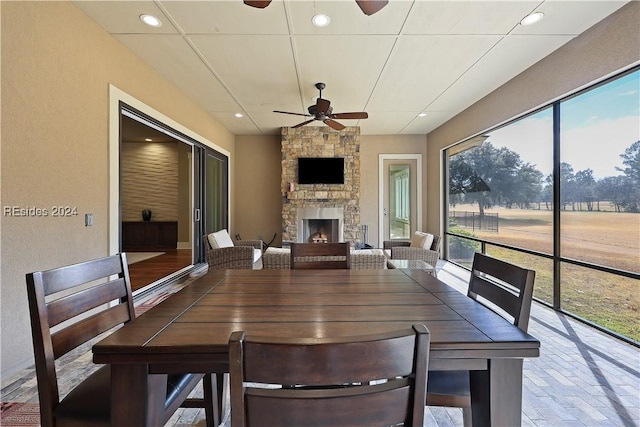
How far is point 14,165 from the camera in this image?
208cm

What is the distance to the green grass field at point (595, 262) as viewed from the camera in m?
2.67

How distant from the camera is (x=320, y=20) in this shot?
277 centimetres

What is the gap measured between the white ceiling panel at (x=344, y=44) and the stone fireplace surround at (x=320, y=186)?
1.71 metres

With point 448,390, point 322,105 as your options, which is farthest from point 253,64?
point 448,390

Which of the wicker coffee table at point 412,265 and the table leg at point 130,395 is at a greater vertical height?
the table leg at point 130,395

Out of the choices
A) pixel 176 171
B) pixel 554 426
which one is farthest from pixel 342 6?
pixel 176 171

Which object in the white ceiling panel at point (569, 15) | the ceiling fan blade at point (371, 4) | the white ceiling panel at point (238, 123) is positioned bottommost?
the ceiling fan blade at point (371, 4)

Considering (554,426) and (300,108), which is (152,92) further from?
(554,426)

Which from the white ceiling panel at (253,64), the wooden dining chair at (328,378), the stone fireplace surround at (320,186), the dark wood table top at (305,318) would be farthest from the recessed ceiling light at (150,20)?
the stone fireplace surround at (320,186)

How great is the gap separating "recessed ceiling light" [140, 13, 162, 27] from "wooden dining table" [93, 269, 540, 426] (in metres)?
2.64

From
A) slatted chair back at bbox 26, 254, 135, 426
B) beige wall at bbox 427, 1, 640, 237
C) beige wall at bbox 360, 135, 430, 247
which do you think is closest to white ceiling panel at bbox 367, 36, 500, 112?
beige wall at bbox 427, 1, 640, 237

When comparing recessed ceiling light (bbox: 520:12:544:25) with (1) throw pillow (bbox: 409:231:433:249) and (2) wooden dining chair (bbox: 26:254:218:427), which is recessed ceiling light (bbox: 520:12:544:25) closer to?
(1) throw pillow (bbox: 409:231:433:249)

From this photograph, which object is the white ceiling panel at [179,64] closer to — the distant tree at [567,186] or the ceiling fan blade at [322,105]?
the ceiling fan blade at [322,105]

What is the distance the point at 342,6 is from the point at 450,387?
9.29 feet
